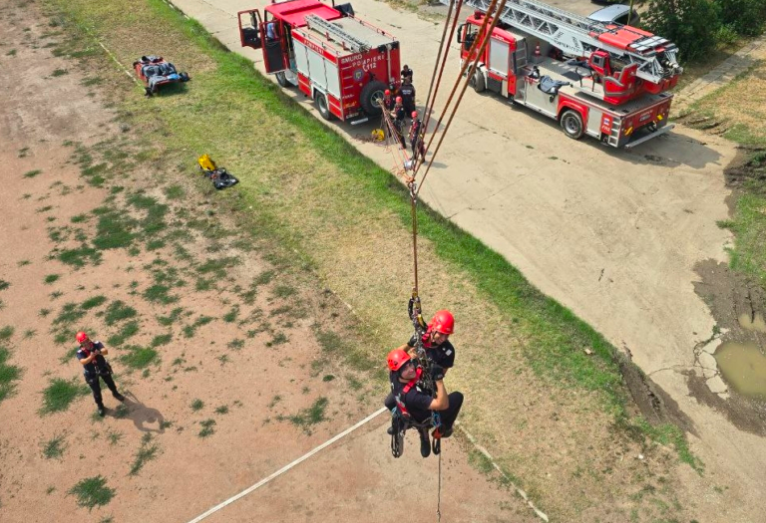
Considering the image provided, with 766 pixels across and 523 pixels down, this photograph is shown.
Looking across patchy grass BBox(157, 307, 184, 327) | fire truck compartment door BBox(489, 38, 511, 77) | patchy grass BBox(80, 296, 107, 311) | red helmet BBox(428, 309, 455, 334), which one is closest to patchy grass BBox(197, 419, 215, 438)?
patchy grass BBox(157, 307, 184, 327)

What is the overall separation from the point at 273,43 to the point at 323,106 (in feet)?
9.03

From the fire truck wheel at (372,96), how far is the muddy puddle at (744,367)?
11.0 meters

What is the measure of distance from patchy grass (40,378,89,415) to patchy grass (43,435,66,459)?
644 mm

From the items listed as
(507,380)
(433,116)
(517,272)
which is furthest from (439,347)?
(433,116)

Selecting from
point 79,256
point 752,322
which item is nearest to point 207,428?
point 79,256

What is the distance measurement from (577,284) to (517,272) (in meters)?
1.25

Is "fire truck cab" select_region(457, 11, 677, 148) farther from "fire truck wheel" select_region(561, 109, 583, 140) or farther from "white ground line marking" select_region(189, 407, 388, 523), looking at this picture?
"white ground line marking" select_region(189, 407, 388, 523)

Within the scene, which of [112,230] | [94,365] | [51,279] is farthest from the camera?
[112,230]

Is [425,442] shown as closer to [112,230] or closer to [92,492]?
[92,492]

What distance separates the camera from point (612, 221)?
1505 cm

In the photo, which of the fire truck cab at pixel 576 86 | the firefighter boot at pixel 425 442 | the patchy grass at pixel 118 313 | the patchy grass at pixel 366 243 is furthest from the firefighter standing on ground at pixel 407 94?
the firefighter boot at pixel 425 442

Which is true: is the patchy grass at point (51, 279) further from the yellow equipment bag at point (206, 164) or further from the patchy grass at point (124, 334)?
the yellow equipment bag at point (206, 164)

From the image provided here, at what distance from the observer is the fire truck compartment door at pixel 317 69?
721 inches

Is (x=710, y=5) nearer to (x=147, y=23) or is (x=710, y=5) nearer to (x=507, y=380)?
(x=507, y=380)
